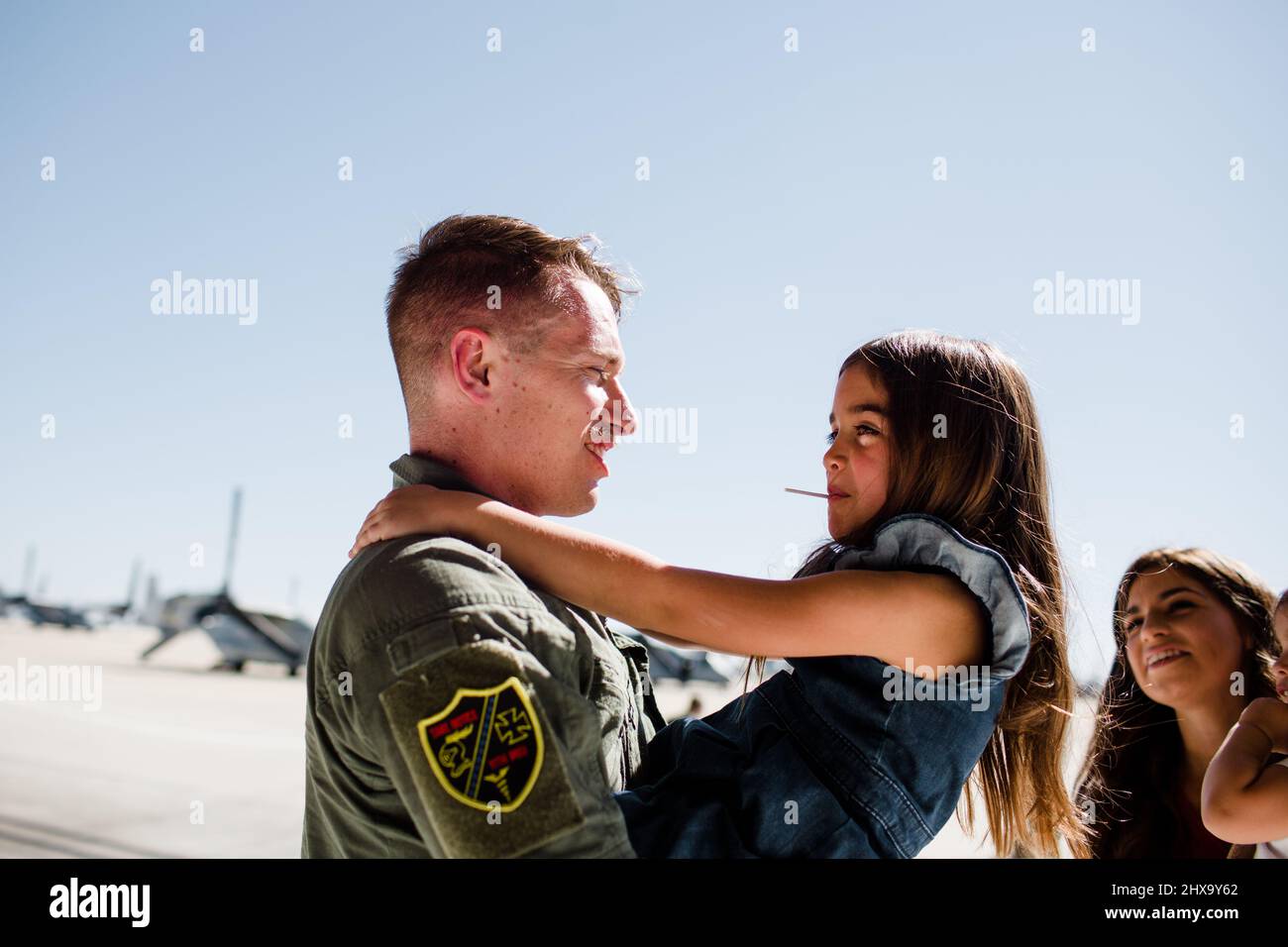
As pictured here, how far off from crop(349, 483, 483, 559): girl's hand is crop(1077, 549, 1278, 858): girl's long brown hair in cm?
292

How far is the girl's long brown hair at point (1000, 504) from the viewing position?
240 cm

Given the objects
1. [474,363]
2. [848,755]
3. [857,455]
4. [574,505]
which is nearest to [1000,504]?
[857,455]

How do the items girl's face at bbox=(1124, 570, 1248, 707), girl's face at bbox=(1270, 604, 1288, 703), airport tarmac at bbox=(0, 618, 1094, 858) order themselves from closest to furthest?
girl's face at bbox=(1270, 604, 1288, 703)
girl's face at bbox=(1124, 570, 1248, 707)
airport tarmac at bbox=(0, 618, 1094, 858)

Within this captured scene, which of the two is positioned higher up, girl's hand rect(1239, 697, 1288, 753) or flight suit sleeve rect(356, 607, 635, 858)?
flight suit sleeve rect(356, 607, 635, 858)

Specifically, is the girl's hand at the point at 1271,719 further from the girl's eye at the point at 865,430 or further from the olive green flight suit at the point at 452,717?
the olive green flight suit at the point at 452,717

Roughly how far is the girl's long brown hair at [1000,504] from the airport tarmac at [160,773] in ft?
0.69

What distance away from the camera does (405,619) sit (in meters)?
1.72

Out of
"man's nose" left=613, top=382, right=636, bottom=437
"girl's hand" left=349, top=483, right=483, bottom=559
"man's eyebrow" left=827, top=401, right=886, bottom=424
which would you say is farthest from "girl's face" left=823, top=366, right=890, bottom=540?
"girl's hand" left=349, top=483, right=483, bottom=559

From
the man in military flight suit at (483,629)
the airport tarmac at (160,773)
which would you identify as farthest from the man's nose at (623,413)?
the airport tarmac at (160,773)

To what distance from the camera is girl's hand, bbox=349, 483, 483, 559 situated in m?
1.99

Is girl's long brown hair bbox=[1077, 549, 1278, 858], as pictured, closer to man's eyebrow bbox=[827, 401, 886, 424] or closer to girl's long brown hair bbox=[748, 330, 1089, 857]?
girl's long brown hair bbox=[748, 330, 1089, 857]
